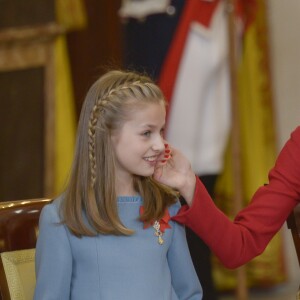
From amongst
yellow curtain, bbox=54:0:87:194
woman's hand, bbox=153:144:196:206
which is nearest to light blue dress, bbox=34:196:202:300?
woman's hand, bbox=153:144:196:206

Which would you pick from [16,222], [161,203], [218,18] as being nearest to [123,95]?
[161,203]

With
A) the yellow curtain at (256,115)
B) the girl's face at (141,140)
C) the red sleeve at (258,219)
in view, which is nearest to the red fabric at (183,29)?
the yellow curtain at (256,115)

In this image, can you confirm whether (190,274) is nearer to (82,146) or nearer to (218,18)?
(82,146)

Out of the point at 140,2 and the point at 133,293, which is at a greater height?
the point at 140,2

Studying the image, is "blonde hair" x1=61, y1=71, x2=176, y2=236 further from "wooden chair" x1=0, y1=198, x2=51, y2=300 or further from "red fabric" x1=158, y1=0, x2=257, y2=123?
"red fabric" x1=158, y1=0, x2=257, y2=123

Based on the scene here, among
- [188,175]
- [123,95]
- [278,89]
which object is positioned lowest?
[278,89]

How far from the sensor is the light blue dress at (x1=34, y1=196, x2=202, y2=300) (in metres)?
1.88

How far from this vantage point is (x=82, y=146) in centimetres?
197

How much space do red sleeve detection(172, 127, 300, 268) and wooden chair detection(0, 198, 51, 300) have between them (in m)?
0.36

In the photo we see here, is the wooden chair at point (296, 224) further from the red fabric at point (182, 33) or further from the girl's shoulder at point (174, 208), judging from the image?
the red fabric at point (182, 33)

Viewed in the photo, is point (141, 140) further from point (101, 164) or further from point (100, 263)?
point (100, 263)

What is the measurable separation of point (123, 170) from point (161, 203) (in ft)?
0.40

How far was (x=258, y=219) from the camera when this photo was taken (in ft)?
6.80

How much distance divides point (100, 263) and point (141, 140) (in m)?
0.29
